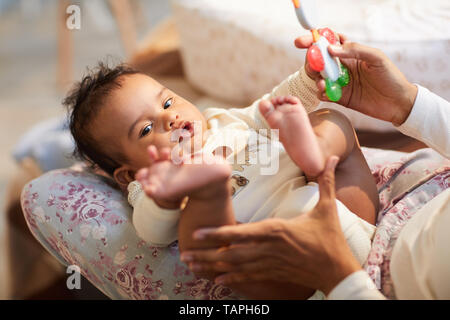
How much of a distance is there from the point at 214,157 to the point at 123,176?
0.36m

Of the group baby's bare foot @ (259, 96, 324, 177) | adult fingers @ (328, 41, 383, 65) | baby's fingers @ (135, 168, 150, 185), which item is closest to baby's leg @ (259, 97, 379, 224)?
baby's bare foot @ (259, 96, 324, 177)

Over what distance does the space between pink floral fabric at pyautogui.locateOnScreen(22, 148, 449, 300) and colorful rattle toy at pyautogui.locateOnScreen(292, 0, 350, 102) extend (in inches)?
9.7

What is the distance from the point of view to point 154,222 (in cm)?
82

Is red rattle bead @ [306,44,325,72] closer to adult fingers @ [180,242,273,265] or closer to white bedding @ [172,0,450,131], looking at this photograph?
adult fingers @ [180,242,273,265]

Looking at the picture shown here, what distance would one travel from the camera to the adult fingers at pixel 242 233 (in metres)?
0.72

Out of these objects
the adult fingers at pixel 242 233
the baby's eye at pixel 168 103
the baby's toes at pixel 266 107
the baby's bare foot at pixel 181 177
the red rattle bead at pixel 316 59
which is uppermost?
the red rattle bead at pixel 316 59

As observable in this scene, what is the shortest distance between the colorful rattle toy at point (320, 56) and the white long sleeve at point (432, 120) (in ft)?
0.52

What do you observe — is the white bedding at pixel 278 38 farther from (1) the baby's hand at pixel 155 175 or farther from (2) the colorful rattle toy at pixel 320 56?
(1) the baby's hand at pixel 155 175

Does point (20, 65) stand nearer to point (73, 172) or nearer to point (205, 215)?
point (73, 172)

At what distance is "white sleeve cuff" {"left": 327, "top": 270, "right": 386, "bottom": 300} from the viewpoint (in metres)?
0.71

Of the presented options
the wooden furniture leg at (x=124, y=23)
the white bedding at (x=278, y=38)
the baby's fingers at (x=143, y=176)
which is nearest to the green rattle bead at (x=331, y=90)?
the baby's fingers at (x=143, y=176)
